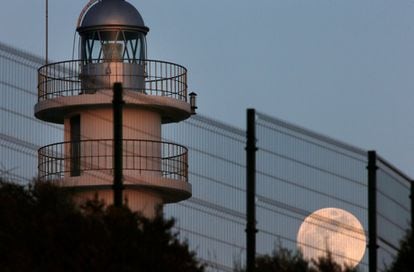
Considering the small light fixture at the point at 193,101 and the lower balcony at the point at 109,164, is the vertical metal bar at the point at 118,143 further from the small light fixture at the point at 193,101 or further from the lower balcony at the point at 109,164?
the small light fixture at the point at 193,101

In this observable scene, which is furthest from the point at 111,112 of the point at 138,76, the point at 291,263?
the point at 291,263

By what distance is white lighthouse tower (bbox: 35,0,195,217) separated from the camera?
113 feet

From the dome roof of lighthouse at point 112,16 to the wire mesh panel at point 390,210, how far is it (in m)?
8.29

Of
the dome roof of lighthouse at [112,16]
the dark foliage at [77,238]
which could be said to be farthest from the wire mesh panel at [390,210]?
the dome roof of lighthouse at [112,16]

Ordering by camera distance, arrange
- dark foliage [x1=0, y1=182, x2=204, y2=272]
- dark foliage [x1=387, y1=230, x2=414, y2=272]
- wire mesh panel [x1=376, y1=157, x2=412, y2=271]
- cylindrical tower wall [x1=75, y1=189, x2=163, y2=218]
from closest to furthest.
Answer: dark foliage [x1=0, y1=182, x2=204, y2=272] → cylindrical tower wall [x1=75, y1=189, x2=163, y2=218] → dark foliage [x1=387, y1=230, x2=414, y2=272] → wire mesh panel [x1=376, y1=157, x2=412, y2=271]

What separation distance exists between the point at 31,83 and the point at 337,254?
549cm

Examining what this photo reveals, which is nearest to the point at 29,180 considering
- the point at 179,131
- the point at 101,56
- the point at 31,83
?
the point at 31,83

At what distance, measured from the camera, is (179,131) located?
3369 centimetres

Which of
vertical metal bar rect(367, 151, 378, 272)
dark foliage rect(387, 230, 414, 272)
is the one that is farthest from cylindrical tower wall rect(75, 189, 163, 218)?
dark foliage rect(387, 230, 414, 272)

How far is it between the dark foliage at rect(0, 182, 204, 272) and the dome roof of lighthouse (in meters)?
11.4

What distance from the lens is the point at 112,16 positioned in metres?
41.9

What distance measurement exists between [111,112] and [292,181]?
25.5 ft

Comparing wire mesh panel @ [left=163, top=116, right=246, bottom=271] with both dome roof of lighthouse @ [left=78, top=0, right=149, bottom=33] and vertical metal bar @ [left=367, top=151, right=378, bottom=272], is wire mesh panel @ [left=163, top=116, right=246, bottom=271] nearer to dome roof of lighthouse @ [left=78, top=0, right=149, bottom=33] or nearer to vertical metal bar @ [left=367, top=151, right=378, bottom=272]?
vertical metal bar @ [left=367, top=151, right=378, bottom=272]

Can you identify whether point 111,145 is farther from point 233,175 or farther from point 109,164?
point 233,175
